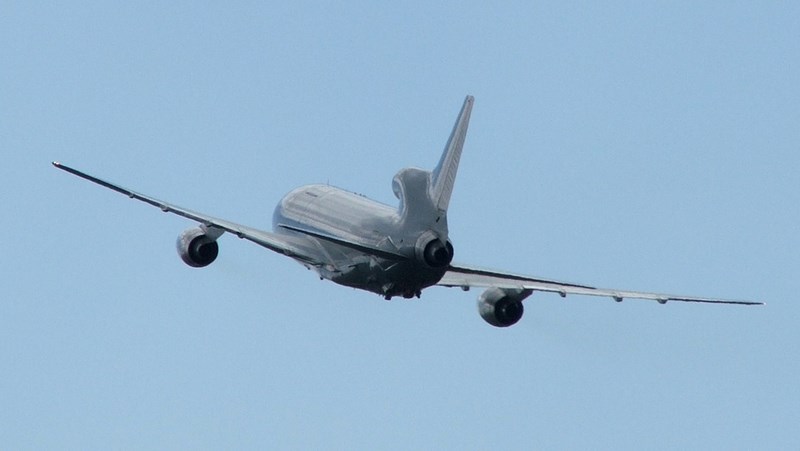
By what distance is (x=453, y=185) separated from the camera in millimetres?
95562

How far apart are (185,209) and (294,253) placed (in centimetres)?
548

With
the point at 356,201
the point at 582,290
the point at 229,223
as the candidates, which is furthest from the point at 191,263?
the point at 582,290

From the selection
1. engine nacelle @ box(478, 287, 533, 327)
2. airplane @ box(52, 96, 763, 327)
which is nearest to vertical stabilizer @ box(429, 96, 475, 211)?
airplane @ box(52, 96, 763, 327)

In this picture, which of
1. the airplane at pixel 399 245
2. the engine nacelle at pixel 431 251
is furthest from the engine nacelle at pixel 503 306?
the engine nacelle at pixel 431 251

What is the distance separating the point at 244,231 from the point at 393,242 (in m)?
8.19

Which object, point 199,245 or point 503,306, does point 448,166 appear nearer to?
point 503,306

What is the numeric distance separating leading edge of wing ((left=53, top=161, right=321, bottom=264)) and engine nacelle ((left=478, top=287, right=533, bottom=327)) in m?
7.83

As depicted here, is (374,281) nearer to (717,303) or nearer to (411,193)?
(411,193)

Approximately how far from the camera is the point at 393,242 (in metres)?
96.0

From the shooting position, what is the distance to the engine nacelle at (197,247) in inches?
3969

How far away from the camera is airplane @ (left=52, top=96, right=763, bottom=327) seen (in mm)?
95062

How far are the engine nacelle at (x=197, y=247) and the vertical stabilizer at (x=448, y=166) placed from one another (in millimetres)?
11335

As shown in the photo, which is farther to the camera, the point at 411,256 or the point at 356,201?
the point at 356,201

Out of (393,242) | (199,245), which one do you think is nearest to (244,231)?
(199,245)
